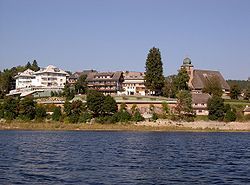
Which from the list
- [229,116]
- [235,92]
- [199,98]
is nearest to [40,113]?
[199,98]

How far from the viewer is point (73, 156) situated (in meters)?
38.5

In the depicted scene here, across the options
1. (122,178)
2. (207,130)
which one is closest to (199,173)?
(122,178)

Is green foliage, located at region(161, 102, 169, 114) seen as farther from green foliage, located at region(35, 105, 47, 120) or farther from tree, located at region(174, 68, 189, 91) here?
green foliage, located at region(35, 105, 47, 120)

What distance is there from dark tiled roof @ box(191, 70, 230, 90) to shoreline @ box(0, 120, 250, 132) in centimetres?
3976

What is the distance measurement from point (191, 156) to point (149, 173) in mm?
11763

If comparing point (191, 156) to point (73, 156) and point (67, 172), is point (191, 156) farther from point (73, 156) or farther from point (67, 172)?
point (67, 172)

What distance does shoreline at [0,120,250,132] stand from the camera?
3590 inches

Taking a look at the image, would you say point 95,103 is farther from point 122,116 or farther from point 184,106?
point 184,106

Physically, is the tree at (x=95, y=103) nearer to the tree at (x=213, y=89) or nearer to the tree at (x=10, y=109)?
the tree at (x=10, y=109)

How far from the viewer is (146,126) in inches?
3632

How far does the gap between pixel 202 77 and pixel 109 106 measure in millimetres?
51968

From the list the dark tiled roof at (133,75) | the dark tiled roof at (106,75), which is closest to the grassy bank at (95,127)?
the dark tiled roof at (106,75)

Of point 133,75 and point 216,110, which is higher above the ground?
point 133,75

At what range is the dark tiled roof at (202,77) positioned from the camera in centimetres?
13481
